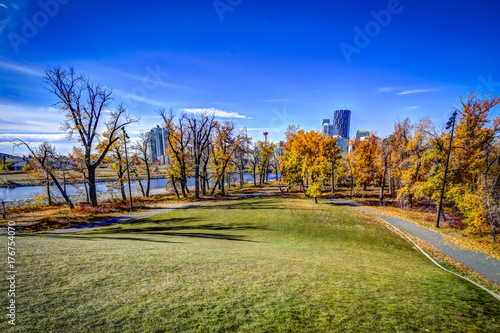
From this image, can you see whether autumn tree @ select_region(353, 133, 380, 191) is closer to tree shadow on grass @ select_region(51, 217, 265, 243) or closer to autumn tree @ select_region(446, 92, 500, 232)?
autumn tree @ select_region(446, 92, 500, 232)

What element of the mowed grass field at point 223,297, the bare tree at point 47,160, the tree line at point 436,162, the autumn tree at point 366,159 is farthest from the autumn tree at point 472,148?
the bare tree at point 47,160

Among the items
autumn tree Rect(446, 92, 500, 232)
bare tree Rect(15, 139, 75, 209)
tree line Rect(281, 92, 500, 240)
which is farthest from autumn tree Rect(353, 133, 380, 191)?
bare tree Rect(15, 139, 75, 209)

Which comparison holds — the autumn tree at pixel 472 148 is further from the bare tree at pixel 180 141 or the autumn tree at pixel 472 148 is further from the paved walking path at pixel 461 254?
the bare tree at pixel 180 141

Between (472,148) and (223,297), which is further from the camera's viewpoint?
(472,148)

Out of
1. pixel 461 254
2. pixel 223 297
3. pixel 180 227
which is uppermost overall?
pixel 223 297

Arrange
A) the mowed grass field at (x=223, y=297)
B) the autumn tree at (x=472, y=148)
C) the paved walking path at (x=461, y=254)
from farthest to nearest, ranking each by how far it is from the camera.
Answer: the autumn tree at (x=472, y=148)
the paved walking path at (x=461, y=254)
the mowed grass field at (x=223, y=297)

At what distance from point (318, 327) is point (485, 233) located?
915 inches

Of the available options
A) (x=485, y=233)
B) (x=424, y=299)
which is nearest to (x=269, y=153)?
(x=485, y=233)

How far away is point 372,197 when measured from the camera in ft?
119

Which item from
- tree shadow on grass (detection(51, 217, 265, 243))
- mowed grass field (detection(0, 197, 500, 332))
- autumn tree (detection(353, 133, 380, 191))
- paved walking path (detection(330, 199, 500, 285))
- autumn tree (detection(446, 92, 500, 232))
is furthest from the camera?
autumn tree (detection(353, 133, 380, 191))

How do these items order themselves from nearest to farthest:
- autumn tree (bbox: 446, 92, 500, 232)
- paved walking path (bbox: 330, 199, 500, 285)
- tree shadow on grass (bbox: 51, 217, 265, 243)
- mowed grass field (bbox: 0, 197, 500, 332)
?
mowed grass field (bbox: 0, 197, 500, 332)
paved walking path (bbox: 330, 199, 500, 285)
tree shadow on grass (bbox: 51, 217, 265, 243)
autumn tree (bbox: 446, 92, 500, 232)

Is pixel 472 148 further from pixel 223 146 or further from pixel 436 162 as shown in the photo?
pixel 223 146

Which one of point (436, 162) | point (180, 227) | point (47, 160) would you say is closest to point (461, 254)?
point (436, 162)

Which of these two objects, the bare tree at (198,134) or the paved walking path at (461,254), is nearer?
the paved walking path at (461,254)
